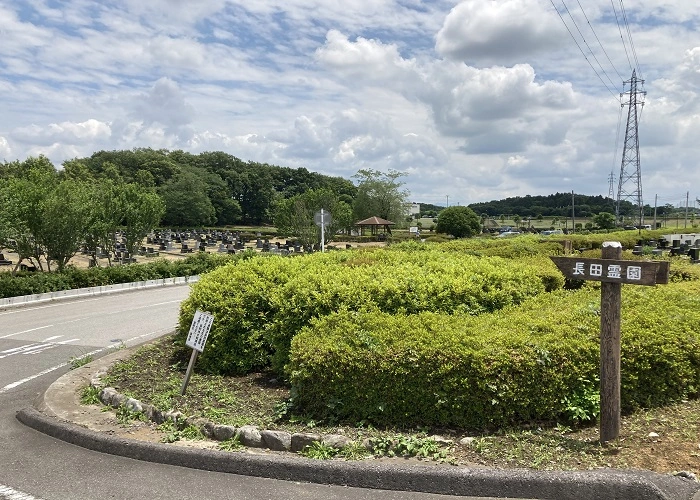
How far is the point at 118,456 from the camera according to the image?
15.8 feet

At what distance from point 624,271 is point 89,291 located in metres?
17.6

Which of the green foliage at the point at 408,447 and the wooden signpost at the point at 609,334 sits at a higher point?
the wooden signpost at the point at 609,334

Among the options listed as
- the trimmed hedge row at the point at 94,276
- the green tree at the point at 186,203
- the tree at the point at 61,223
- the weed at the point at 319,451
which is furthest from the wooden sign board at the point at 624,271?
the green tree at the point at 186,203

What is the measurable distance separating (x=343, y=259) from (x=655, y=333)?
5.14 m

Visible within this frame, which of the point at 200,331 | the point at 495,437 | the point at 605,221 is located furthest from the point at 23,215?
the point at 605,221

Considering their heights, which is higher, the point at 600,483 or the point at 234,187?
the point at 234,187

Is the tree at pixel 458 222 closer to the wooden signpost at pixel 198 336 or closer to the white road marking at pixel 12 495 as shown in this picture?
the wooden signpost at pixel 198 336

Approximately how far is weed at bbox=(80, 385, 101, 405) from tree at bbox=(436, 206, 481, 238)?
147 feet

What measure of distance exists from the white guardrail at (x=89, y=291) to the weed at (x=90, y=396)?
430 inches

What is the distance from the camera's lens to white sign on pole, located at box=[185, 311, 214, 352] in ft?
19.1

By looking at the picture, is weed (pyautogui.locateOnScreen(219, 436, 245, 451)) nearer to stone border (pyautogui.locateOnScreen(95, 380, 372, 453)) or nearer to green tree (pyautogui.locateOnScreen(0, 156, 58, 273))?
stone border (pyautogui.locateOnScreen(95, 380, 372, 453))

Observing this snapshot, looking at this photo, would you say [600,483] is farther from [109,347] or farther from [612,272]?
[109,347]

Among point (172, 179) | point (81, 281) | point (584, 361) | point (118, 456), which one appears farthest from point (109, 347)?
point (172, 179)

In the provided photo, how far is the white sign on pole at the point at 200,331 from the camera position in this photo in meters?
5.81
